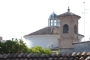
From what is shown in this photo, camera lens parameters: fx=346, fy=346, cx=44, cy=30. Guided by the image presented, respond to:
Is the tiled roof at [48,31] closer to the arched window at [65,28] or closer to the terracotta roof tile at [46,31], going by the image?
the terracotta roof tile at [46,31]

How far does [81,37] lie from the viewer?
58531mm

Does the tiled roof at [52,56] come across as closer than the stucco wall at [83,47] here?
Yes

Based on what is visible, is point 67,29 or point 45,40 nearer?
point 67,29

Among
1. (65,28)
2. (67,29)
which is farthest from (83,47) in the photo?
(65,28)

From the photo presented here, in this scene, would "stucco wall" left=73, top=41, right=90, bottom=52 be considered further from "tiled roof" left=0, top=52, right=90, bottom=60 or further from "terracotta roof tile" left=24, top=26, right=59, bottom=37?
"tiled roof" left=0, top=52, right=90, bottom=60

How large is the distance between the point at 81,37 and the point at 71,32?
6855 millimetres

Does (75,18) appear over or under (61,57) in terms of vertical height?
over

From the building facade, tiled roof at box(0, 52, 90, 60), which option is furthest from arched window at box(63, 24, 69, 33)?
tiled roof at box(0, 52, 90, 60)

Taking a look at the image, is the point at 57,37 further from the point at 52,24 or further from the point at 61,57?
the point at 61,57

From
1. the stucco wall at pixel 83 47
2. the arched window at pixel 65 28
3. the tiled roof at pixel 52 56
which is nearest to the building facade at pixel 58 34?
the arched window at pixel 65 28

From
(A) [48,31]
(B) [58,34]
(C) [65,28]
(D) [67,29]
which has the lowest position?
(B) [58,34]

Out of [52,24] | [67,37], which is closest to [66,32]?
[67,37]

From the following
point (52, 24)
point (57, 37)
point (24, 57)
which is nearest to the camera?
point (24, 57)

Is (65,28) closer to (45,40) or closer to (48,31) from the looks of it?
(48,31)
